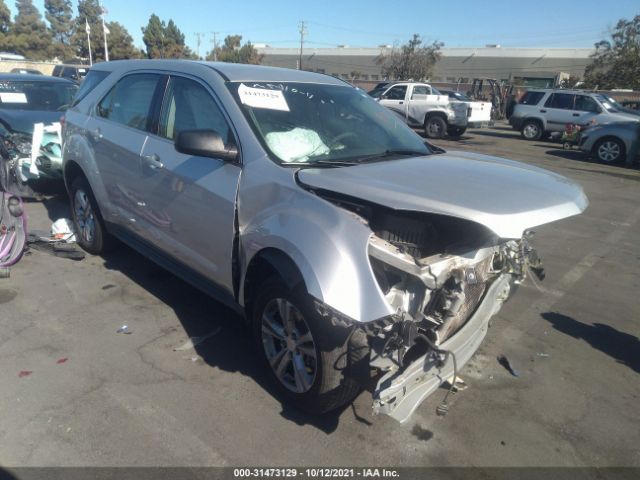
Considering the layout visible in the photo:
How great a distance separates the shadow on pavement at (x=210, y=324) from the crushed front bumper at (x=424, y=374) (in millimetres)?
596

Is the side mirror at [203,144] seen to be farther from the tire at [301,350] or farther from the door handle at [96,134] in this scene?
the door handle at [96,134]

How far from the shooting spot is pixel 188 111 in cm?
351

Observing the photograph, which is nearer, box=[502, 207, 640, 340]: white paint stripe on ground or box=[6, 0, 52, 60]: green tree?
box=[502, 207, 640, 340]: white paint stripe on ground

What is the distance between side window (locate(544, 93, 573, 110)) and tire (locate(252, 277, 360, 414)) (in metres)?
18.2

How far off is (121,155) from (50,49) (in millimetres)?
76785

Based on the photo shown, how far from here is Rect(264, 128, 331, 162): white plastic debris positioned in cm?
298

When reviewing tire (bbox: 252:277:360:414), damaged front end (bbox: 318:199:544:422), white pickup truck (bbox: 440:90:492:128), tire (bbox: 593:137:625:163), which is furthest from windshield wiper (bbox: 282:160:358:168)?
white pickup truck (bbox: 440:90:492:128)

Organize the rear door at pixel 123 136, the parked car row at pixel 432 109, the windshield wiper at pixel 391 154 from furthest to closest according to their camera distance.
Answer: the parked car row at pixel 432 109, the rear door at pixel 123 136, the windshield wiper at pixel 391 154

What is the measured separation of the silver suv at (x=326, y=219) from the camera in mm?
2307

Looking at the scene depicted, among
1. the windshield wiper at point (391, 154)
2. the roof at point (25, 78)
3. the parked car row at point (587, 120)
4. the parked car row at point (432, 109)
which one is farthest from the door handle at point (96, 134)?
the parked car row at point (432, 109)

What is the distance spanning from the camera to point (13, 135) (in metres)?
6.64

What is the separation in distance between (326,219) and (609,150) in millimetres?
14175

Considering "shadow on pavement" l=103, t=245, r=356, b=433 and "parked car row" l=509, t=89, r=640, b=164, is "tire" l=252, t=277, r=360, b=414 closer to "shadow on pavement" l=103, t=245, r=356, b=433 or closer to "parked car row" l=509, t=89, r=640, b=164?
"shadow on pavement" l=103, t=245, r=356, b=433

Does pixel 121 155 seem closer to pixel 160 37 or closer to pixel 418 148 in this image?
pixel 418 148
